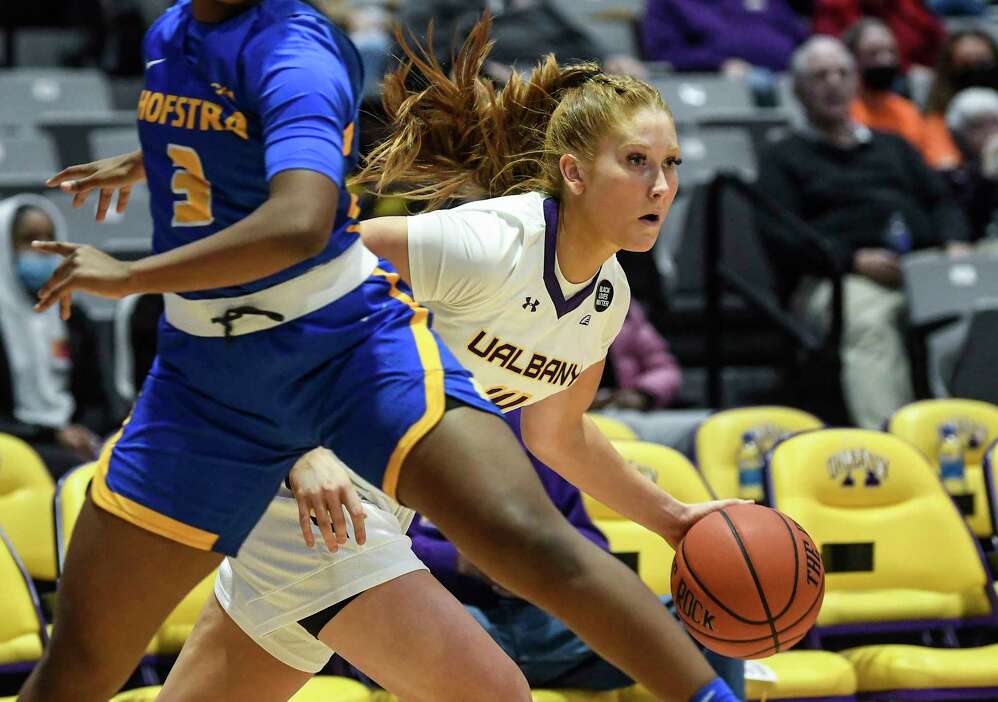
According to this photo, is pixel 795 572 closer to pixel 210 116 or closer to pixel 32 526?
pixel 210 116

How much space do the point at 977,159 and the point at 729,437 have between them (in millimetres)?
3458

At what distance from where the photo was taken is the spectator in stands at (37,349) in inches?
Result: 238

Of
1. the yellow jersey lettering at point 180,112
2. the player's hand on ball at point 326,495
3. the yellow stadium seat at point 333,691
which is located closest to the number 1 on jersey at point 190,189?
the yellow jersey lettering at point 180,112

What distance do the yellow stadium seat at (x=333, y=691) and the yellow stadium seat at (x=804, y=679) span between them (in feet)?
3.58

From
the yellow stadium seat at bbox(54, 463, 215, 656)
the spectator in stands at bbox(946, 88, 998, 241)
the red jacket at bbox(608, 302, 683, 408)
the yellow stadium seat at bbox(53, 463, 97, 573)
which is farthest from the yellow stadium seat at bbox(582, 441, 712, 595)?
the spectator in stands at bbox(946, 88, 998, 241)

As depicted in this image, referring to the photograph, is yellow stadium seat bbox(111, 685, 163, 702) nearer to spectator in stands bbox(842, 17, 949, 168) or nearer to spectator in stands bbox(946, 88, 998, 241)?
spectator in stands bbox(946, 88, 998, 241)

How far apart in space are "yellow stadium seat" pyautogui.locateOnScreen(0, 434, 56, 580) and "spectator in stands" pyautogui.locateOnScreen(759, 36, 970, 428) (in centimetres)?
356

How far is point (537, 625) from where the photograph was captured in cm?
424

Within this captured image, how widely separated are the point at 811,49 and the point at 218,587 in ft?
18.4

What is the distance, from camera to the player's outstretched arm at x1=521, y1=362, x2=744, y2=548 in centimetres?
307

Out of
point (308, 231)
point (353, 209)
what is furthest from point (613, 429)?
point (308, 231)

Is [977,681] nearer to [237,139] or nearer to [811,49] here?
[237,139]

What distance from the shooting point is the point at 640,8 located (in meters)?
10.2

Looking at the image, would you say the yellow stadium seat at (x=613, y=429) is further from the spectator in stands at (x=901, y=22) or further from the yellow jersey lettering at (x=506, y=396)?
the spectator in stands at (x=901, y=22)
